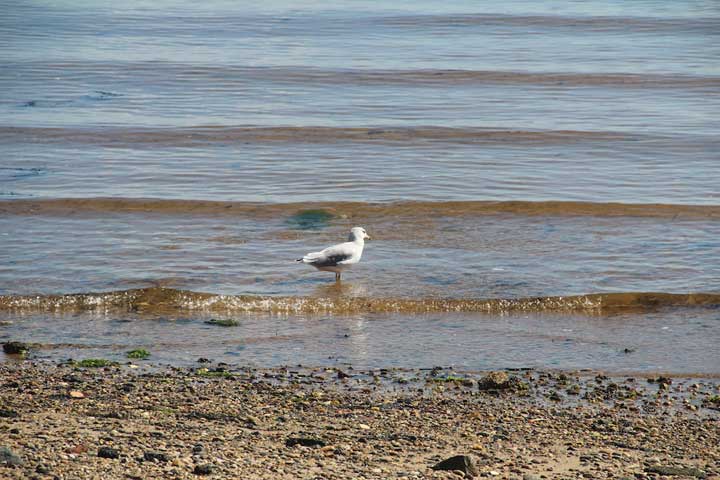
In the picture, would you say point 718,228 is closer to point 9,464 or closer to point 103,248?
point 103,248

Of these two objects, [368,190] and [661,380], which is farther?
[368,190]

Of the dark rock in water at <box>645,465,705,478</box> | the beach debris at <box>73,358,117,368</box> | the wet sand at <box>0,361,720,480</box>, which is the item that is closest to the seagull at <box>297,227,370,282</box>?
the wet sand at <box>0,361,720,480</box>

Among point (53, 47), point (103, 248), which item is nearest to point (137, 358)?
point (103, 248)

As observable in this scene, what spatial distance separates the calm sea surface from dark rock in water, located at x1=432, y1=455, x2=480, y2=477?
8.34ft

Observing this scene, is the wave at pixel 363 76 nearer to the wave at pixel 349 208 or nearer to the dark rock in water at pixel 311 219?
the wave at pixel 349 208

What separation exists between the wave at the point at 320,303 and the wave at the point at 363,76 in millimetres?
12646

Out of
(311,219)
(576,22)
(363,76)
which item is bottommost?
(311,219)

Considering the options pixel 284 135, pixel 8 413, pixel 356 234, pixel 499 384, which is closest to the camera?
pixel 8 413

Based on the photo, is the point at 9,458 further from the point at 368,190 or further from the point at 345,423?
the point at 368,190

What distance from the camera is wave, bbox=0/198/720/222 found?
13492mm

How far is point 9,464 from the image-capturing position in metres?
5.46

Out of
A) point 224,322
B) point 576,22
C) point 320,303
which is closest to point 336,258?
point 320,303

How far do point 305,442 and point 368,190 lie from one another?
8.60 metres

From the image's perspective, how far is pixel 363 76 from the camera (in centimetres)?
2306
